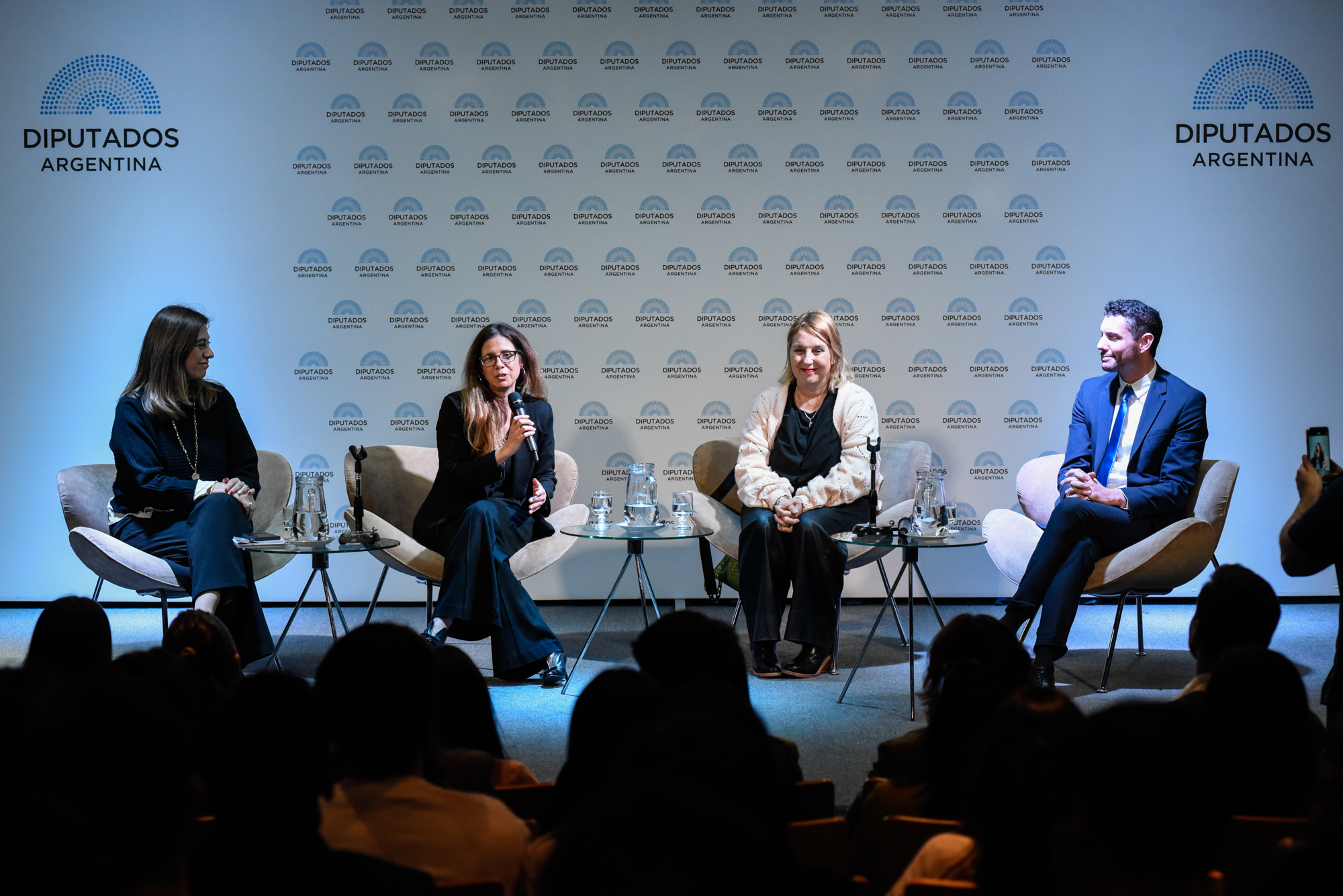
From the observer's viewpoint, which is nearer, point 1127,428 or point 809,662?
point 809,662

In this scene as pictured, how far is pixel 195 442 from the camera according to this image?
4605mm

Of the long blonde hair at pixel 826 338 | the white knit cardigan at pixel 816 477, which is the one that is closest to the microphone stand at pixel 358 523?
the white knit cardigan at pixel 816 477

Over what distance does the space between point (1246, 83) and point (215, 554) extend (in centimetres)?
553

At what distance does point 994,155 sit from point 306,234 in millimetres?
3657

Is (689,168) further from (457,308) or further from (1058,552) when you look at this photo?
(1058,552)

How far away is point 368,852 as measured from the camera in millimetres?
1440

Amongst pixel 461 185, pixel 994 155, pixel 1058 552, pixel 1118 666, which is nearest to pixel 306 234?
pixel 461 185

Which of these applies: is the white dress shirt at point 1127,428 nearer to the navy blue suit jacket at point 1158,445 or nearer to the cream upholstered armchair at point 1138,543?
the navy blue suit jacket at point 1158,445

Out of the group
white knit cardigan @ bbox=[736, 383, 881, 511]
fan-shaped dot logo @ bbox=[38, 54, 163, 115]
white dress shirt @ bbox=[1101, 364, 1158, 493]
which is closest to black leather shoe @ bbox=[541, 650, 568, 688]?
white knit cardigan @ bbox=[736, 383, 881, 511]

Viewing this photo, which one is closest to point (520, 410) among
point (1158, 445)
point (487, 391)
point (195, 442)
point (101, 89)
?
point (487, 391)

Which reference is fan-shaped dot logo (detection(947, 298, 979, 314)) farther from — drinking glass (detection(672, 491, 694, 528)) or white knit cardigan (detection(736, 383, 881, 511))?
drinking glass (detection(672, 491, 694, 528))

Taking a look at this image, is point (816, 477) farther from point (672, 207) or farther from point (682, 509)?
point (672, 207)

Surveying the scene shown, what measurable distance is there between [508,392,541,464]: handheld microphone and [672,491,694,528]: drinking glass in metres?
0.66

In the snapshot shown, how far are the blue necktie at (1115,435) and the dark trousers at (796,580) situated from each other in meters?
1.23
